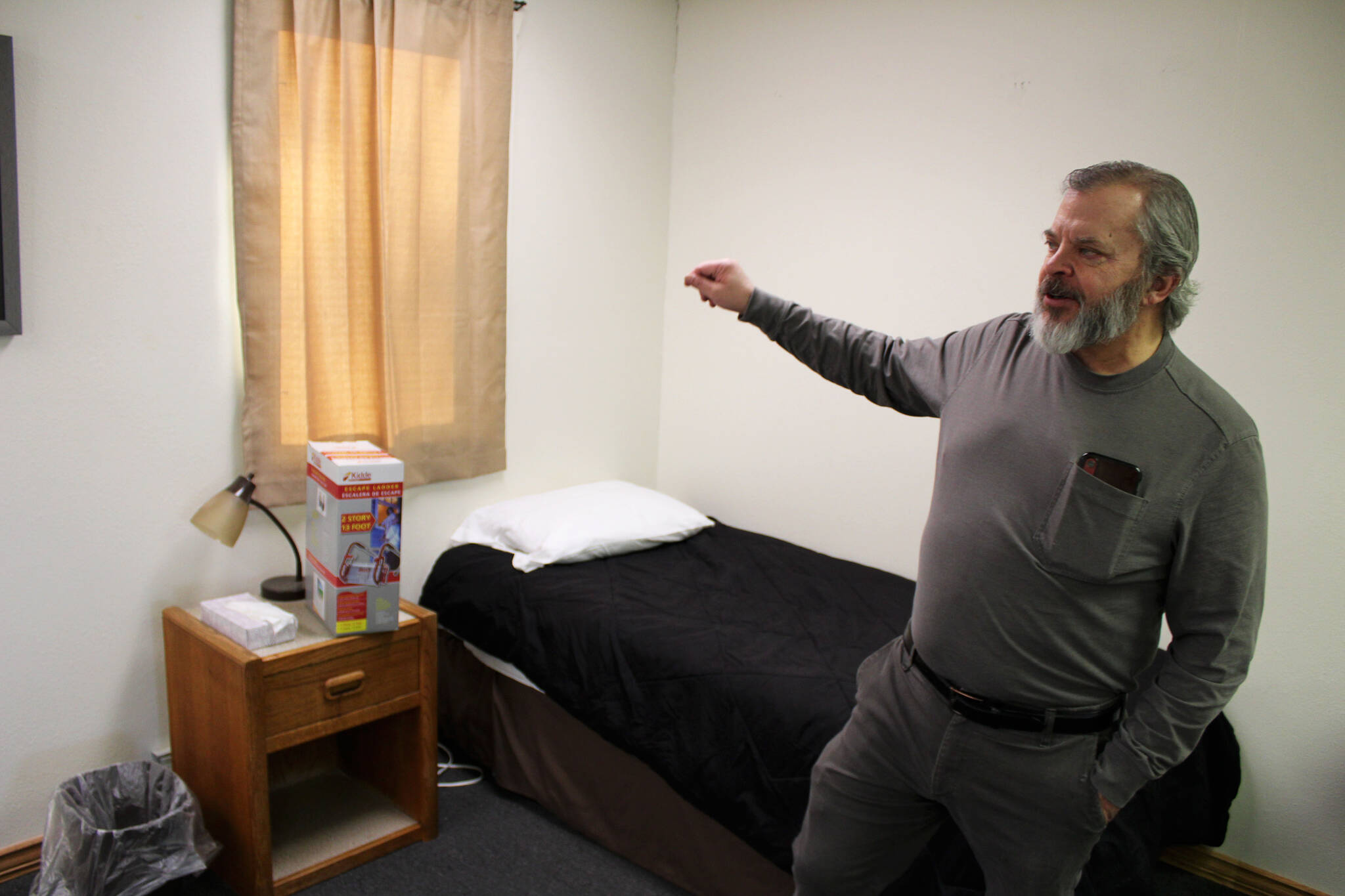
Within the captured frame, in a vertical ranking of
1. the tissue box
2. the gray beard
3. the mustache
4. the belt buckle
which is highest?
the mustache

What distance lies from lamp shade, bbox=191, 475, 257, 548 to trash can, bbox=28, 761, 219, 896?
1.76ft

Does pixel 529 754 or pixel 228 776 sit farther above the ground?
pixel 228 776

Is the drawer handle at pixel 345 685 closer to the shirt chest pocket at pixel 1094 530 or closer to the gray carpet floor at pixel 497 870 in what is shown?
the gray carpet floor at pixel 497 870

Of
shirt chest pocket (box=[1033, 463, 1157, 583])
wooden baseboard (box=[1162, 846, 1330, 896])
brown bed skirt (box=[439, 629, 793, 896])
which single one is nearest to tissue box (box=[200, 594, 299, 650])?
brown bed skirt (box=[439, 629, 793, 896])

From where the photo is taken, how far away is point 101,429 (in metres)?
2.00

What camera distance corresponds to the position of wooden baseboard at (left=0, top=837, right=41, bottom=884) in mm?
1961

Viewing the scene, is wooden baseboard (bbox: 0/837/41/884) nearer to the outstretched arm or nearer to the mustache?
the outstretched arm

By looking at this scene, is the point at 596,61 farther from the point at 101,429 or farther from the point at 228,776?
the point at 228,776

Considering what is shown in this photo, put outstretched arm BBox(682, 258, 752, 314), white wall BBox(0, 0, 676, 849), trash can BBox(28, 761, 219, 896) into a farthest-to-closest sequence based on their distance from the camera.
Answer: white wall BBox(0, 0, 676, 849) → trash can BBox(28, 761, 219, 896) → outstretched arm BBox(682, 258, 752, 314)

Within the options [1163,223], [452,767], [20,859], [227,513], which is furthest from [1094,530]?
[20,859]

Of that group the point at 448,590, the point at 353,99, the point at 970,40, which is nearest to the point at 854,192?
the point at 970,40

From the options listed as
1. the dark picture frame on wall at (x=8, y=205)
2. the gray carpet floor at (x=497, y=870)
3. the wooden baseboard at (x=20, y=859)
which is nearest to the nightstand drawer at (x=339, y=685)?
the gray carpet floor at (x=497, y=870)

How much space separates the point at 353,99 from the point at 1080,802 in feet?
7.17

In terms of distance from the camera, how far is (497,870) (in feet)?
6.97
